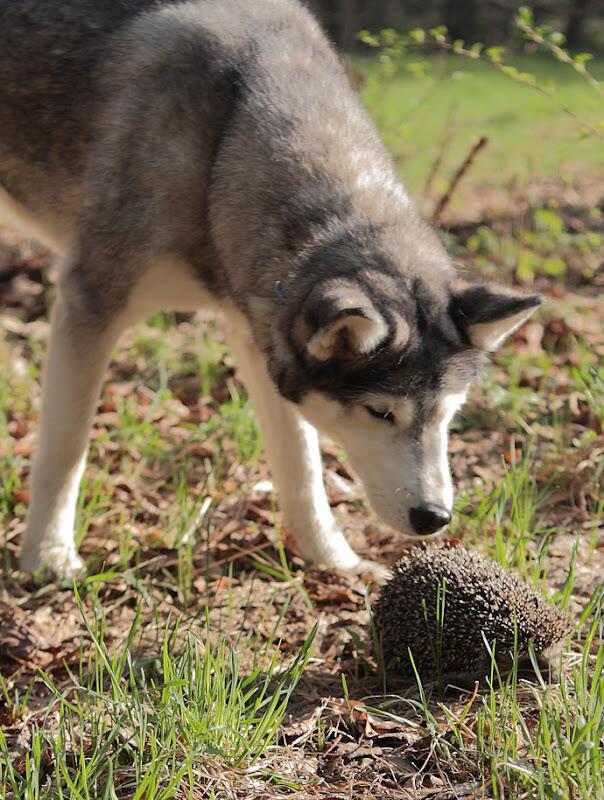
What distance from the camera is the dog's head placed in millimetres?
3184

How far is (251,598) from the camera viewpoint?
389 cm

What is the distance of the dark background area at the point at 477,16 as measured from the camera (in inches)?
711

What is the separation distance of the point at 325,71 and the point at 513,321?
134 cm

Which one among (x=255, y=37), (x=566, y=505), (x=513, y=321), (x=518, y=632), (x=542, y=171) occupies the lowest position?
(x=542, y=171)

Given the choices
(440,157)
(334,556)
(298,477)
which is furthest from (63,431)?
(440,157)

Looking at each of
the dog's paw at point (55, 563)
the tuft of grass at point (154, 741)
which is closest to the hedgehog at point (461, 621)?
the tuft of grass at point (154, 741)

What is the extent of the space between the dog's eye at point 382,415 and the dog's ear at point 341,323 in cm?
22

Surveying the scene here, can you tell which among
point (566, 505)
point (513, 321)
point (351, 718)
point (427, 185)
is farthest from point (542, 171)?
point (351, 718)

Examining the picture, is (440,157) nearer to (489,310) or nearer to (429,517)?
(489,310)

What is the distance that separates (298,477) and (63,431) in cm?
97

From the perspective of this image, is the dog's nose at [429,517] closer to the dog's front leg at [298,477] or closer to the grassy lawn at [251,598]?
the grassy lawn at [251,598]

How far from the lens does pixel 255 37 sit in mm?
3908

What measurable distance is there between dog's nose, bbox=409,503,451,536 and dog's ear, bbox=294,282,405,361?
0.55 meters

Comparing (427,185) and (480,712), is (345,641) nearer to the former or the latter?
(480,712)
